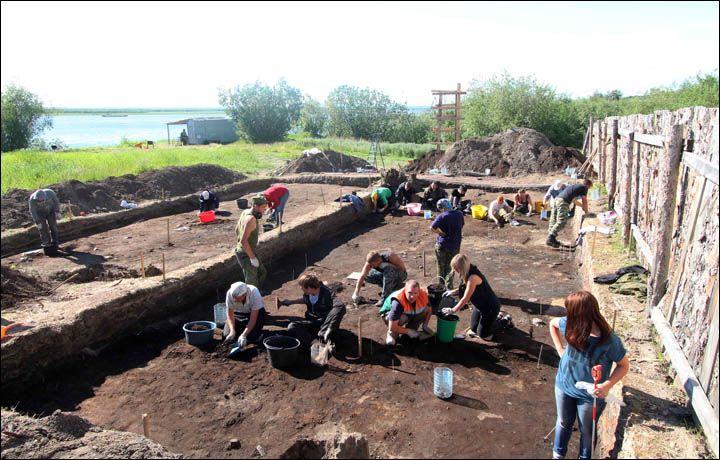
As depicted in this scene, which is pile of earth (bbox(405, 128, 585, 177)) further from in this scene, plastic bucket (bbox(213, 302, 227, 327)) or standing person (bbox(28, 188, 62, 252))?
plastic bucket (bbox(213, 302, 227, 327))

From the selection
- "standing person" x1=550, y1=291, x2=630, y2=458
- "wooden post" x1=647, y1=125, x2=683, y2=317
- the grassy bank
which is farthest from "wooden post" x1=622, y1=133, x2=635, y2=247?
the grassy bank

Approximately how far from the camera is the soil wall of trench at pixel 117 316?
15.7 feet

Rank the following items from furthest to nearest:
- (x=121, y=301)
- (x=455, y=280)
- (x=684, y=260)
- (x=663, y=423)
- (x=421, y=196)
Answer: (x=421, y=196) < (x=455, y=280) < (x=121, y=301) < (x=684, y=260) < (x=663, y=423)

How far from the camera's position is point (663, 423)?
10.7ft

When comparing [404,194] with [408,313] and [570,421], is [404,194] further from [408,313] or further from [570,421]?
[570,421]

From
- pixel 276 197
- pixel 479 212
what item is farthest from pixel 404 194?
pixel 276 197

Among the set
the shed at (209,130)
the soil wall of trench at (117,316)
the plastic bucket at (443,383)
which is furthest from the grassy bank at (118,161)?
the plastic bucket at (443,383)

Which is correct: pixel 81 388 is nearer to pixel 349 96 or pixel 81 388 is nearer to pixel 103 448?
pixel 103 448

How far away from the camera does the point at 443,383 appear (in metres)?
4.39

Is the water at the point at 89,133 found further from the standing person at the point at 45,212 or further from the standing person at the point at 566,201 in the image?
the standing person at the point at 566,201

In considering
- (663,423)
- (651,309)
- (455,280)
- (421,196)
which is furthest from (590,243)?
(421,196)

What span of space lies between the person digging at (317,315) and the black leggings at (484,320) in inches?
62.8

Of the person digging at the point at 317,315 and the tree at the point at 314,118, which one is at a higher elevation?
the tree at the point at 314,118

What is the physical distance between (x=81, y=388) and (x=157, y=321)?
1635mm
